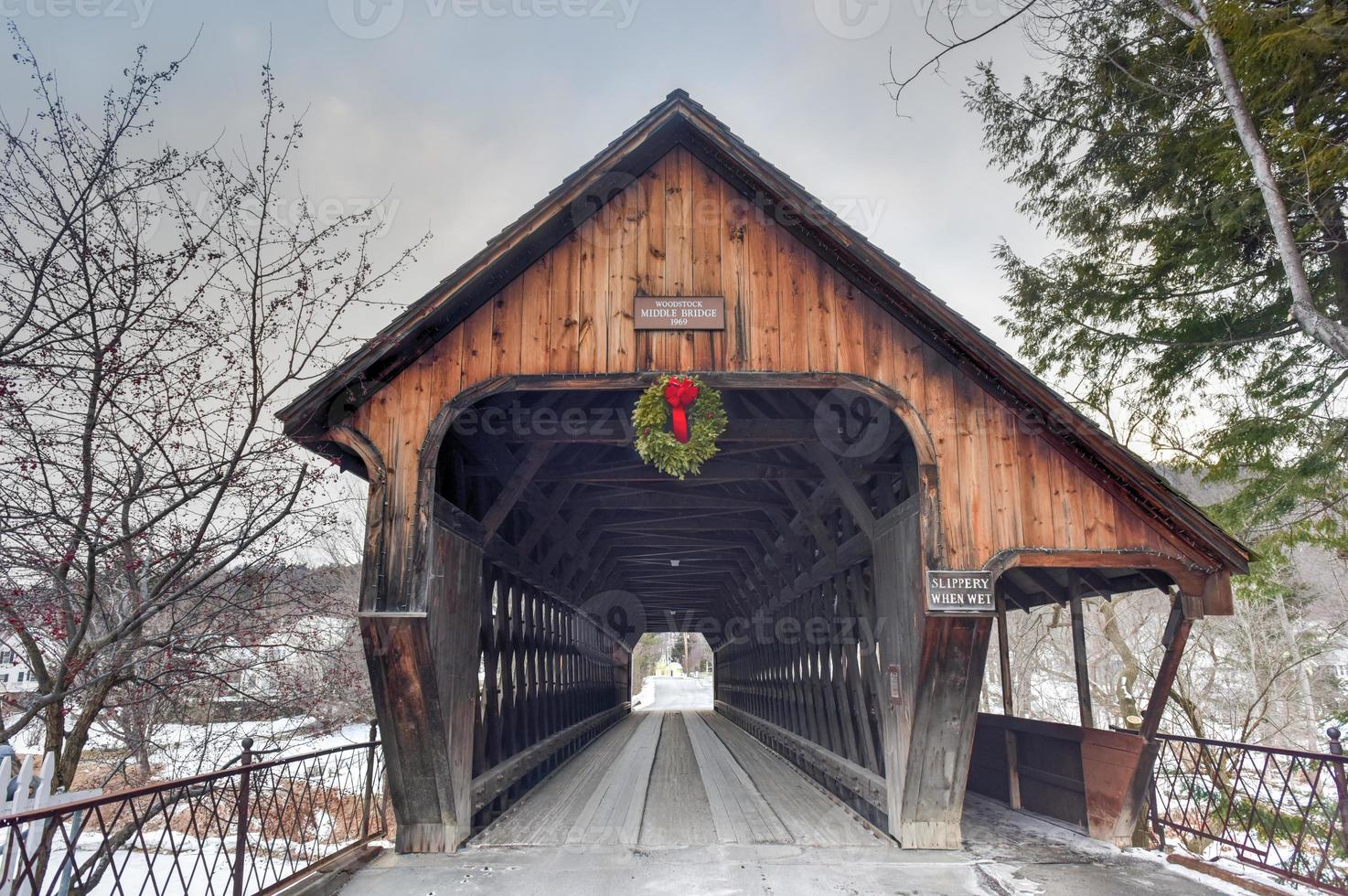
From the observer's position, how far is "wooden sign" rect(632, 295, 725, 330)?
6.14 metres

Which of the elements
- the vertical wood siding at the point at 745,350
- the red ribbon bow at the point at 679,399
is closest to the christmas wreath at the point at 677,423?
the red ribbon bow at the point at 679,399

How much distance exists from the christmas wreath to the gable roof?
1469 millimetres

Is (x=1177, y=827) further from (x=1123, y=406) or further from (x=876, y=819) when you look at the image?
(x=1123, y=406)

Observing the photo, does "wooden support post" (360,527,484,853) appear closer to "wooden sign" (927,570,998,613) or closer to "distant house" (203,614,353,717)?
"distant house" (203,614,353,717)

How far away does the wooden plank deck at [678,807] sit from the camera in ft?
21.8

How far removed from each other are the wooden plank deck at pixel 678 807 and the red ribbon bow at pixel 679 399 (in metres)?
3.36

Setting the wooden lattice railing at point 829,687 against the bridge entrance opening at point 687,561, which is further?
the wooden lattice railing at point 829,687

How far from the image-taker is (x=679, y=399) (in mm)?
5910

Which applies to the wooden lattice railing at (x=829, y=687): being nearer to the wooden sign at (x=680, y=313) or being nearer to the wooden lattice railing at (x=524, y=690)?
the wooden sign at (x=680, y=313)

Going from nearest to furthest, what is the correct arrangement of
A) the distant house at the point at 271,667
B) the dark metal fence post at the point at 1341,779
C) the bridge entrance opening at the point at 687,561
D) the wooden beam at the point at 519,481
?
the dark metal fence post at the point at 1341,779 → the distant house at the point at 271,667 → the wooden beam at the point at 519,481 → the bridge entrance opening at the point at 687,561

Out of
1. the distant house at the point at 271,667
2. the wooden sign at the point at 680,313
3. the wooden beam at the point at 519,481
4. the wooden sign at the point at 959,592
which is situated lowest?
the distant house at the point at 271,667

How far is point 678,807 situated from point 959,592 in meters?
4.04

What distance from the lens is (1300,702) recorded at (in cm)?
1812

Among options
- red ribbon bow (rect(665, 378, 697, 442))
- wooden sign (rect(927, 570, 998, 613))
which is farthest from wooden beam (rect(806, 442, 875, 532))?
red ribbon bow (rect(665, 378, 697, 442))
